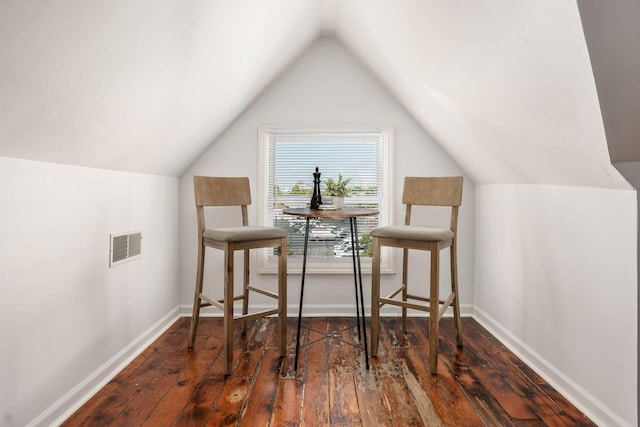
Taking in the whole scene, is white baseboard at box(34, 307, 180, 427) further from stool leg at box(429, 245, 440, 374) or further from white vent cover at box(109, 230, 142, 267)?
stool leg at box(429, 245, 440, 374)

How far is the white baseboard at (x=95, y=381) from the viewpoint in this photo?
5.45 feet

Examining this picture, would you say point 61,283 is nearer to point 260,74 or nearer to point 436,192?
point 260,74

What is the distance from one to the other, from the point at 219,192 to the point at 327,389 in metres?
1.44

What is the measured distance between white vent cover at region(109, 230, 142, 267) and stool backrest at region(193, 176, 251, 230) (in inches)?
15.7

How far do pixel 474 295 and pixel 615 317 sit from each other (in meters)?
1.55

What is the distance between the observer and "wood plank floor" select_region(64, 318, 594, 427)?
1728 mm

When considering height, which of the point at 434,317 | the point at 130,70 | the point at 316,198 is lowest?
the point at 434,317

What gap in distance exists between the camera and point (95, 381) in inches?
77.9

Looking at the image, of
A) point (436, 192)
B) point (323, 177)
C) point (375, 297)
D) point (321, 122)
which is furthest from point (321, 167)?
point (375, 297)

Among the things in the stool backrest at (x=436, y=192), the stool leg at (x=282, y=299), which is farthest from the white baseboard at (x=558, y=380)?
the stool leg at (x=282, y=299)

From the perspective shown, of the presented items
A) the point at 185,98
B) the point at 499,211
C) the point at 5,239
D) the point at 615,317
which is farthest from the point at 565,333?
the point at 5,239

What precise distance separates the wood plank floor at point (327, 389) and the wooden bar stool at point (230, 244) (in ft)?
0.57

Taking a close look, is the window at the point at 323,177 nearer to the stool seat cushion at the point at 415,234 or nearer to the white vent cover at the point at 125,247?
the stool seat cushion at the point at 415,234

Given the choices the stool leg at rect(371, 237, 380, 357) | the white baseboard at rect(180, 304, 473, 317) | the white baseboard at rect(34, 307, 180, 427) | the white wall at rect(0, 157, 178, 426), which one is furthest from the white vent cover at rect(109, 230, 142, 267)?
the stool leg at rect(371, 237, 380, 357)
